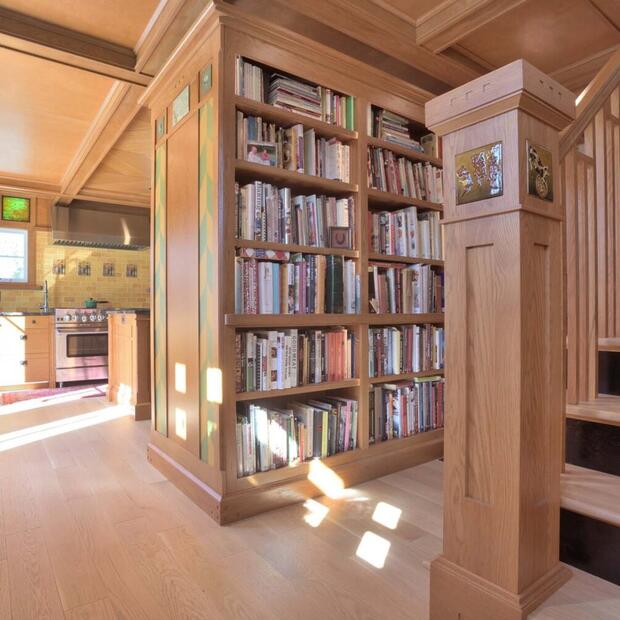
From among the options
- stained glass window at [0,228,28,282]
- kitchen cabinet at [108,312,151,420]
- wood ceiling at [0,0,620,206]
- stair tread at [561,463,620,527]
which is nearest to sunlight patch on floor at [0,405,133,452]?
kitchen cabinet at [108,312,151,420]

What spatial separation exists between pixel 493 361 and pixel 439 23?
2.22 metres

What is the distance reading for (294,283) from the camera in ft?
7.68

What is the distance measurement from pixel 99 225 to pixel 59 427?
3.39 meters

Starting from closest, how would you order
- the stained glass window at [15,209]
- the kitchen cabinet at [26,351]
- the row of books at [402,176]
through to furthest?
the row of books at [402,176], the kitchen cabinet at [26,351], the stained glass window at [15,209]

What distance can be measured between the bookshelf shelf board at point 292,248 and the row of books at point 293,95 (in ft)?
2.25

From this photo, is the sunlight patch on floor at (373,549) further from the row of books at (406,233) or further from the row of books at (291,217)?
the row of books at (406,233)

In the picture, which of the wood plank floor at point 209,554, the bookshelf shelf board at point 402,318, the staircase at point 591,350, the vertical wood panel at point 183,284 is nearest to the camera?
the staircase at point 591,350

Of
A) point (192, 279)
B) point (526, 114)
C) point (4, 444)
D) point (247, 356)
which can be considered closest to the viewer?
point (526, 114)

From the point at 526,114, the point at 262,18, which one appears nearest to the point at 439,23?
the point at 262,18

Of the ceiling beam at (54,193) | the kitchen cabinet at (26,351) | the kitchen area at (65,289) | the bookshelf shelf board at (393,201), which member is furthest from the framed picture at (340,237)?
the kitchen cabinet at (26,351)

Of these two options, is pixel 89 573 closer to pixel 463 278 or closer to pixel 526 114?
pixel 463 278

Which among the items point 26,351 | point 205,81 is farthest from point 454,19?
point 26,351

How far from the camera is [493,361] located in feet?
3.49

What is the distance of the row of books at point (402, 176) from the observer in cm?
273
